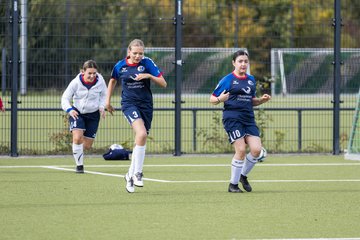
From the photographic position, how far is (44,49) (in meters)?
18.2

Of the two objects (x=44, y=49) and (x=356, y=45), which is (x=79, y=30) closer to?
(x=44, y=49)

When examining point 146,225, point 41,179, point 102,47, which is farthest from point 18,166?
point 146,225

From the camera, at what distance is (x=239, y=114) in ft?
40.4

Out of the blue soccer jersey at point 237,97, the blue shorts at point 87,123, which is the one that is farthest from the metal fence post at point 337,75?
the blue soccer jersey at point 237,97

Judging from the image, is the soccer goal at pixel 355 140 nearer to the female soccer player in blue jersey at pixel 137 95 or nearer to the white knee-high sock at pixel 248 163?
the white knee-high sock at pixel 248 163

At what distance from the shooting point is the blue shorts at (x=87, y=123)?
15.2 m

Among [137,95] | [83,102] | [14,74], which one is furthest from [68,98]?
[14,74]

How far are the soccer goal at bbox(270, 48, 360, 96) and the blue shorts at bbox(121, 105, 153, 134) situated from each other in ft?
23.2

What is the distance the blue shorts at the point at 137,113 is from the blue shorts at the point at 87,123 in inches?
101

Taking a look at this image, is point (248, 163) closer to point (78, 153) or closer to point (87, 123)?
point (78, 153)

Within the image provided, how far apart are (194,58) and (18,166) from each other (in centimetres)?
468

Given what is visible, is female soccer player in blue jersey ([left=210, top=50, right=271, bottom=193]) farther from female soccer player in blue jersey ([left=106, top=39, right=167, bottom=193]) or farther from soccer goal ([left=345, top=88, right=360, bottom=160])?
Result: soccer goal ([left=345, top=88, right=360, bottom=160])

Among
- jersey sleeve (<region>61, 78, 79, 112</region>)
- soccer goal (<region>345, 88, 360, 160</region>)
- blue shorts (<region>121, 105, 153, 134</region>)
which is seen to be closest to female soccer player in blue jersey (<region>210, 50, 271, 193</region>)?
blue shorts (<region>121, 105, 153, 134</region>)

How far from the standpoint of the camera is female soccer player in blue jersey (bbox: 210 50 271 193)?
12258mm
